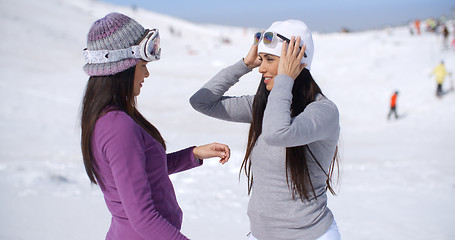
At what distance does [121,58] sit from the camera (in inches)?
76.8

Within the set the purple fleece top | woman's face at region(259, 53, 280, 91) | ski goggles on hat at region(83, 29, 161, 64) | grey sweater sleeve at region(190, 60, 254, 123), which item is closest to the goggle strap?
ski goggles on hat at region(83, 29, 161, 64)

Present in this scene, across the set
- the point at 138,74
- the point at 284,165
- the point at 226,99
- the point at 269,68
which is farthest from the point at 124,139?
the point at 226,99

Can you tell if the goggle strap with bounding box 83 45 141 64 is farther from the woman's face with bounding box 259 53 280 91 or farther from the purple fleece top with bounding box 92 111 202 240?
the woman's face with bounding box 259 53 280 91

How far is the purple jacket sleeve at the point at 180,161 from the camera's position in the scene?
2502 mm

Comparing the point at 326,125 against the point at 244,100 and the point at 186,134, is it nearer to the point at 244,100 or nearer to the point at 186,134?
the point at 244,100

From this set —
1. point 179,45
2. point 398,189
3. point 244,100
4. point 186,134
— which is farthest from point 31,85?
point 179,45

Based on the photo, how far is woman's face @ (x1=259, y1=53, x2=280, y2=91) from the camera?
8.21 feet

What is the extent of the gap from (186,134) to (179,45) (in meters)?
31.4

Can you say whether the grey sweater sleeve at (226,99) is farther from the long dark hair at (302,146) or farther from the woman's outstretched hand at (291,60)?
the woman's outstretched hand at (291,60)

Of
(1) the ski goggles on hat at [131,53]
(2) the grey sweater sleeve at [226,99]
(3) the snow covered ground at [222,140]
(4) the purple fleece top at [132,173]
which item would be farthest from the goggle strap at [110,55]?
(3) the snow covered ground at [222,140]

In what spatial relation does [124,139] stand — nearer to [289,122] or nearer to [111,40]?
[111,40]

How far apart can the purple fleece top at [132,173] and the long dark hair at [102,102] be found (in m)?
0.03

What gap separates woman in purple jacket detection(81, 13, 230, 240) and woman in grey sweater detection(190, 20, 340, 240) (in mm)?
557

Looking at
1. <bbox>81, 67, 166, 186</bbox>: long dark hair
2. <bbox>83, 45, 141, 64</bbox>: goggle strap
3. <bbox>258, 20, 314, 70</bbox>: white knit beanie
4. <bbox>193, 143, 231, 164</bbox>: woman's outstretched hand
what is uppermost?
<bbox>258, 20, 314, 70</bbox>: white knit beanie
